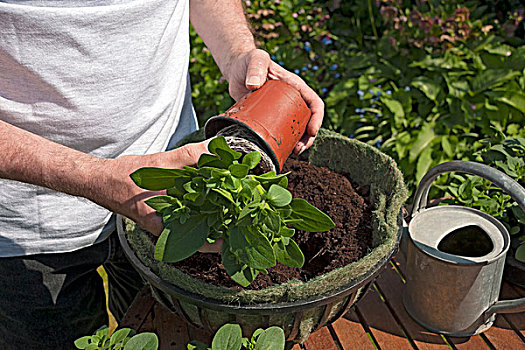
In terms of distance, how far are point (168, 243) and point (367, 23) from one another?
288 cm

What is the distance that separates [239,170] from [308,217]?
0.55ft

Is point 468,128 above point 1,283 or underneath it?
underneath

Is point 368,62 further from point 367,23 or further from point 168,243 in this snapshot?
point 168,243

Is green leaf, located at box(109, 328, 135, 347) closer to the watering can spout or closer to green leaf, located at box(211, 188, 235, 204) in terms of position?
green leaf, located at box(211, 188, 235, 204)

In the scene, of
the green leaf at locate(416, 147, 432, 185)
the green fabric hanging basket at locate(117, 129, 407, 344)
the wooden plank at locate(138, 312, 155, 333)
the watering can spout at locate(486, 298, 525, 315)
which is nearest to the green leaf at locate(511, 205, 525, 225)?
the watering can spout at locate(486, 298, 525, 315)

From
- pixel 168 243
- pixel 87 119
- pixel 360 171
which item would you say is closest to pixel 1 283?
pixel 87 119

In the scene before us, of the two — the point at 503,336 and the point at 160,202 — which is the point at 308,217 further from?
the point at 503,336

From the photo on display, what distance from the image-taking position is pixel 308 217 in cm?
94

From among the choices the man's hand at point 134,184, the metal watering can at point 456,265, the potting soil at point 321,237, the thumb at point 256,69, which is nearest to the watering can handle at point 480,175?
the metal watering can at point 456,265

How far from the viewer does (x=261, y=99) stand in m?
1.19

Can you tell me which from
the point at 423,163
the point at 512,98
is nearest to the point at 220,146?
the point at 423,163

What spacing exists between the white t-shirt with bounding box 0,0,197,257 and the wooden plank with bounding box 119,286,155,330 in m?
0.21

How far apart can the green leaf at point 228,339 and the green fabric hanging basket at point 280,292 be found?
0.14m

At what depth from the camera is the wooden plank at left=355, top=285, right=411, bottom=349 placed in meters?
1.24
